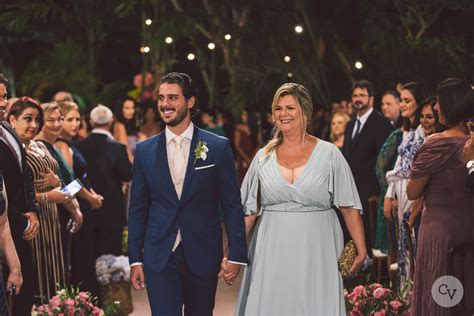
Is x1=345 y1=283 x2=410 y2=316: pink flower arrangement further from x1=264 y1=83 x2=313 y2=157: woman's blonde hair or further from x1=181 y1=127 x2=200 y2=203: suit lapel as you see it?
x1=181 y1=127 x2=200 y2=203: suit lapel

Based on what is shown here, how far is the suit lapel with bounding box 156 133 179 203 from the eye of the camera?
622 cm

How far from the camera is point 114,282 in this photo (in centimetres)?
971

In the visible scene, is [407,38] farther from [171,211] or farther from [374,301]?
[171,211]

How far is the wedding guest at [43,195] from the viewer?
26.6 ft

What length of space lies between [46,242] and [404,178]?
284 centimetres

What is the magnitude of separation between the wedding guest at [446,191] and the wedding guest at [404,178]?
1929 millimetres

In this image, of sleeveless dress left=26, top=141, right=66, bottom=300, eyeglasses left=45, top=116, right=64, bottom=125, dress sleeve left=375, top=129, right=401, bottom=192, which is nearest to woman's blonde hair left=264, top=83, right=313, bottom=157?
sleeveless dress left=26, top=141, right=66, bottom=300

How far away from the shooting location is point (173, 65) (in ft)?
83.5

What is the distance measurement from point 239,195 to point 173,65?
19.3 metres

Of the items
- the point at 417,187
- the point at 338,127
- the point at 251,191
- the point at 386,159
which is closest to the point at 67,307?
the point at 251,191

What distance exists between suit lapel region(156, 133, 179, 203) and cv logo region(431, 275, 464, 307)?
5.58ft

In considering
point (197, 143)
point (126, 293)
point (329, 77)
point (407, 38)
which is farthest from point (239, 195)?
point (329, 77)

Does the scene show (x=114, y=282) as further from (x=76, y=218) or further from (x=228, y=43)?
(x=228, y=43)

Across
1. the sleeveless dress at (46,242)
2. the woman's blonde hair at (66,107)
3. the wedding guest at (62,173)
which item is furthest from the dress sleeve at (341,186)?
the woman's blonde hair at (66,107)
